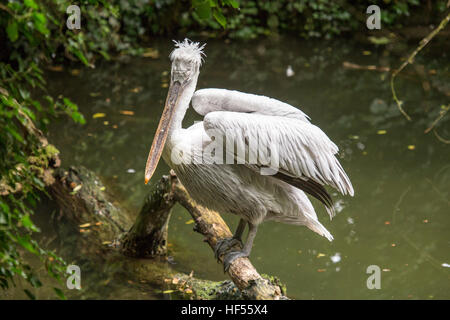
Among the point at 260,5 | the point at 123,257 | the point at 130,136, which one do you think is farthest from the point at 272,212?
the point at 260,5

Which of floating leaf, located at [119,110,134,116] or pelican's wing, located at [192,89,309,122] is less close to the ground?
floating leaf, located at [119,110,134,116]

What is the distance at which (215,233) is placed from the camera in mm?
3600

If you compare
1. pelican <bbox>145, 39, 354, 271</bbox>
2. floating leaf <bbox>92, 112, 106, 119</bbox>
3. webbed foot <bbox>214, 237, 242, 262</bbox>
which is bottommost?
webbed foot <bbox>214, 237, 242, 262</bbox>

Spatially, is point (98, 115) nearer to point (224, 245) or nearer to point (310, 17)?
point (224, 245)

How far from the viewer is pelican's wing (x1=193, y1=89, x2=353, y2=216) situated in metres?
2.93

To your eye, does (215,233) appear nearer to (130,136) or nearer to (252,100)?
(252,100)

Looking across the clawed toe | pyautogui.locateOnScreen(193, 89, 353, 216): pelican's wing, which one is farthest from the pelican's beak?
the clawed toe

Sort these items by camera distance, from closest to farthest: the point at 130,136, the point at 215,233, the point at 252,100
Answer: the point at 252,100, the point at 215,233, the point at 130,136

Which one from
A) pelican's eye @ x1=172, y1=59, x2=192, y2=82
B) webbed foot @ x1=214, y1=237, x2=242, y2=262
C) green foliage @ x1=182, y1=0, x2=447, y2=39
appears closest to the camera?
pelican's eye @ x1=172, y1=59, x2=192, y2=82

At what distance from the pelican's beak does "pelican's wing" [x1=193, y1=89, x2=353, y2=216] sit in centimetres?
23

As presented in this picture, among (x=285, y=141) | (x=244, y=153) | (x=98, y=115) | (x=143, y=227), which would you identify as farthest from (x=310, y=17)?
(x=244, y=153)

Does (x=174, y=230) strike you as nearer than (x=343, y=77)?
Yes

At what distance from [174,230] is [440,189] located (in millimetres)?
2546

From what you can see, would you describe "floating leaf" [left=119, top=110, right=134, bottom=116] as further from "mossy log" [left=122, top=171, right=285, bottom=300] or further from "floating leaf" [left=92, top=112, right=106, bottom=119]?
"mossy log" [left=122, top=171, right=285, bottom=300]
